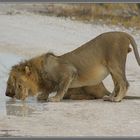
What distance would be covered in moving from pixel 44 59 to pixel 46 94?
0.13 m

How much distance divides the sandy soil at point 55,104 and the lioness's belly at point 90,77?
3 centimetres

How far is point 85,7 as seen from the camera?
2668 mm

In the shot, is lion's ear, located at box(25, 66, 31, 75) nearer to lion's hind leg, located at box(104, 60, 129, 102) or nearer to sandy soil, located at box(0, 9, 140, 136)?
sandy soil, located at box(0, 9, 140, 136)

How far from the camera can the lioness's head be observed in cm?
265

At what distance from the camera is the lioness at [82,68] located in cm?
265

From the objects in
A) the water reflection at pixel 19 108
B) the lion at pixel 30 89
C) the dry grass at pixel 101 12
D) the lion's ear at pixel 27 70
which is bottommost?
the water reflection at pixel 19 108

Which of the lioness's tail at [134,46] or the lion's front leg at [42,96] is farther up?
the lioness's tail at [134,46]

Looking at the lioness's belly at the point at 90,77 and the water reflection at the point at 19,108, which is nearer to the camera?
the water reflection at the point at 19,108

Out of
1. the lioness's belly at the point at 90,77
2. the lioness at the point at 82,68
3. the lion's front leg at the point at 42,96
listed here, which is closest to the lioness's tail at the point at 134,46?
the lioness at the point at 82,68

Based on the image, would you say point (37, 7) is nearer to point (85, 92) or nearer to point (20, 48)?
point (20, 48)

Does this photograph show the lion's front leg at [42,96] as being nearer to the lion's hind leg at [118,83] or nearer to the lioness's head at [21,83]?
the lioness's head at [21,83]

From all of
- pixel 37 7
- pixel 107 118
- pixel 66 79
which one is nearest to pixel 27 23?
pixel 37 7

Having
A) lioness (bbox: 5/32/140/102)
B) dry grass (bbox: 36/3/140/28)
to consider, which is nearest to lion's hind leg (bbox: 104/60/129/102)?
lioness (bbox: 5/32/140/102)

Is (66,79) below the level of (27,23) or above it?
below
